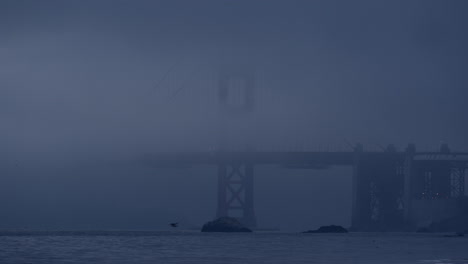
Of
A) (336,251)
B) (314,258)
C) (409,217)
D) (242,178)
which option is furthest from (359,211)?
(314,258)

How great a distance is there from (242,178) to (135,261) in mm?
72276

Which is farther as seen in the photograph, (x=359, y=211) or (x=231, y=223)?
(x=359, y=211)

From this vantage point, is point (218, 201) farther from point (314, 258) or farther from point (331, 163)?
point (314, 258)

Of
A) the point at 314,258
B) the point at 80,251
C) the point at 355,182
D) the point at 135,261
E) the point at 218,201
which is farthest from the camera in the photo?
the point at 218,201

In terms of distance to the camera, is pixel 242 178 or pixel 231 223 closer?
pixel 231 223

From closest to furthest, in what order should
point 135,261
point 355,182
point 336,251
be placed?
point 135,261, point 336,251, point 355,182

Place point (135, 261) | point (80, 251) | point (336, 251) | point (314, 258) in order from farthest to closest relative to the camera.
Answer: point (336, 251), point (80, 251), point (314, 258), point (135, 261)

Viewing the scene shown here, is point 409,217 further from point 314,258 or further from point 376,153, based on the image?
point 314,258

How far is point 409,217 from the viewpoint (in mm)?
112938

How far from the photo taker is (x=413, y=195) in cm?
11431

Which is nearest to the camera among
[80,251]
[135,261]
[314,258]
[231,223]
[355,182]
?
[135,261]

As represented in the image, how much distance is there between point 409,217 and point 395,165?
5362mm

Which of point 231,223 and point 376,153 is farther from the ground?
point 376,153

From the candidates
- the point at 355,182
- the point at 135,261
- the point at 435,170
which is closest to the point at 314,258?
the point at 135,261
